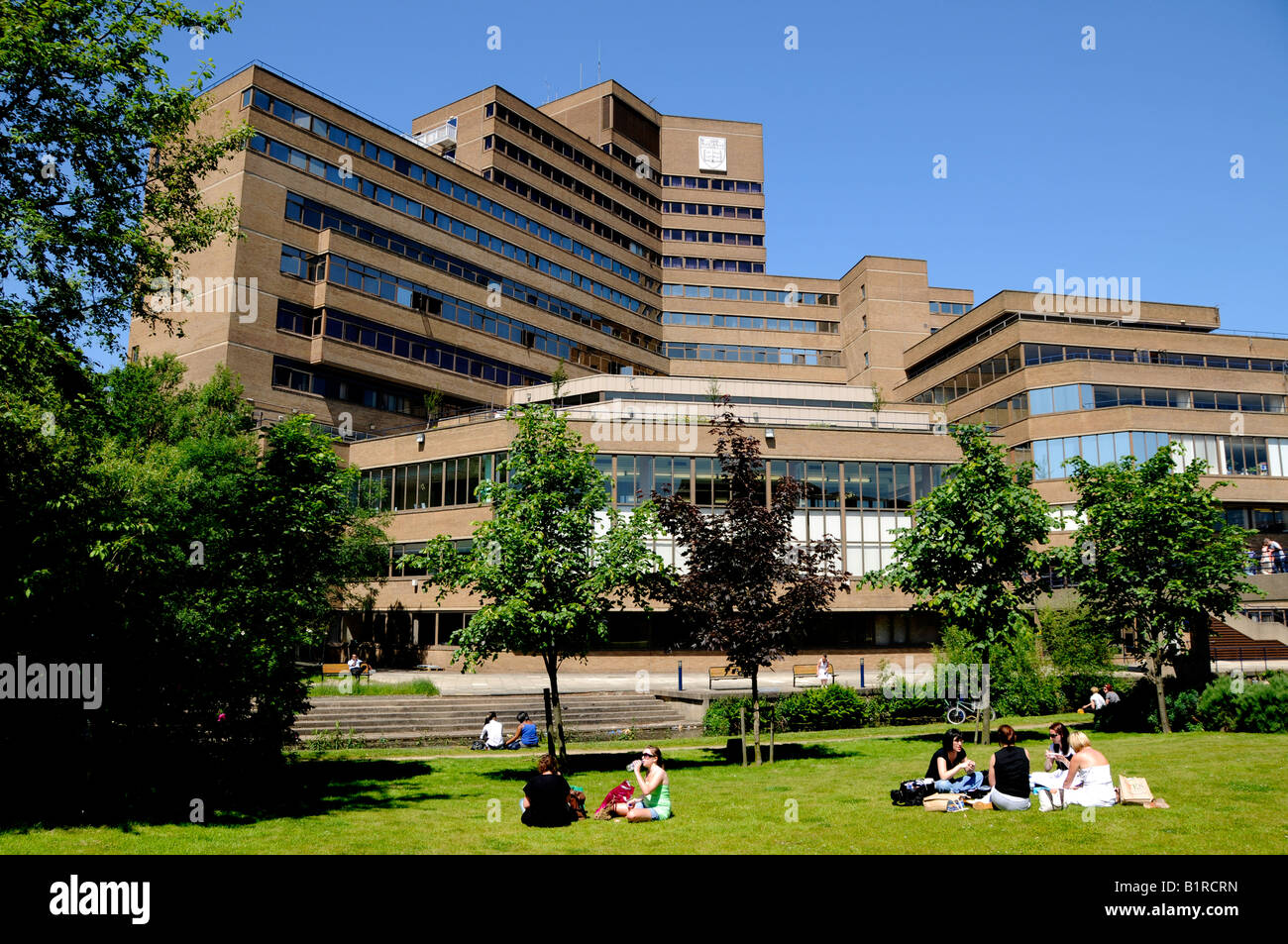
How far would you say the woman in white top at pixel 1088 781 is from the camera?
1163cm

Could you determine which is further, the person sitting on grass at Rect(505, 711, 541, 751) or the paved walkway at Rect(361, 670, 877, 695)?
the paved walkway at Rect(361, 670, 877, 695)

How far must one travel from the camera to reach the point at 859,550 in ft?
150

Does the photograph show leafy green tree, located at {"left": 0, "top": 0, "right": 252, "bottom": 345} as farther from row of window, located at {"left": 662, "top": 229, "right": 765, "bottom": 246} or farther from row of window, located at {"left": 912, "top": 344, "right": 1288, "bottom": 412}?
row of window, located at {"left": 662, "top": 229, "right": 765, "bottom": 246}

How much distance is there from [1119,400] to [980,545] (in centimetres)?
4396

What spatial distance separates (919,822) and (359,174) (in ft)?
166

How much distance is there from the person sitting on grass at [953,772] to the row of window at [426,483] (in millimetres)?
30469

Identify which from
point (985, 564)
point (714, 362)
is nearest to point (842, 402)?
point (714, 362)

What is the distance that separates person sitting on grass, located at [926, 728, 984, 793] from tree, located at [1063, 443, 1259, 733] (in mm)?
10710

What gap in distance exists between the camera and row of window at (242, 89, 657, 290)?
47375 millimetres

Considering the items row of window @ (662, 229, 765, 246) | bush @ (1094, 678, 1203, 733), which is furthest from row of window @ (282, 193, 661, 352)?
bush @ (1094, 678, 1203, 733)

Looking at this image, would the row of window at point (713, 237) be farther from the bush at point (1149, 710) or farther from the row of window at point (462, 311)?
the bush at point (1149, 710)

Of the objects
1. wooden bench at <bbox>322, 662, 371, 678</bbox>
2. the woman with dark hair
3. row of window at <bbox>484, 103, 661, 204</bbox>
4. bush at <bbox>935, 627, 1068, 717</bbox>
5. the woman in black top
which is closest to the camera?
the woman in black top

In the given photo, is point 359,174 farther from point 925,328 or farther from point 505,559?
point 925,328

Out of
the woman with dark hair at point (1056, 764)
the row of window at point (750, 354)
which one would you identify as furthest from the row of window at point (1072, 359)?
the woman with dark hair at point (1056, 764)
